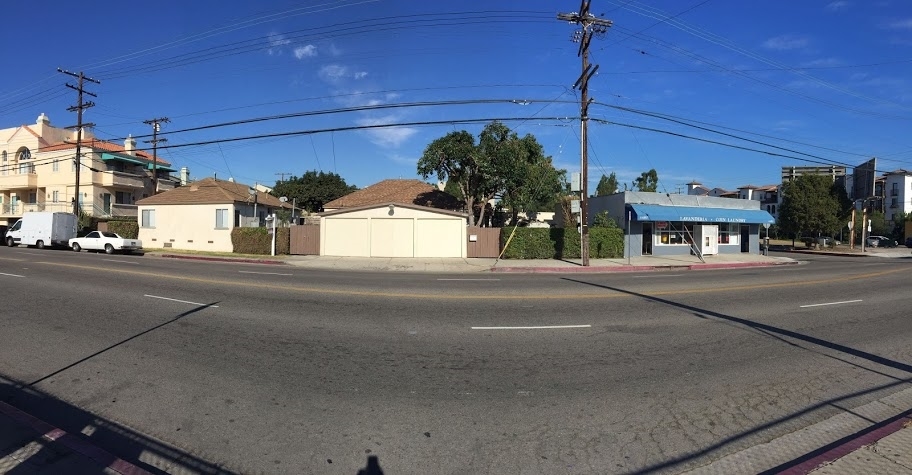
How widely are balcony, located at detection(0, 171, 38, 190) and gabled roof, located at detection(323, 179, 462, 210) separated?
94.1 ft

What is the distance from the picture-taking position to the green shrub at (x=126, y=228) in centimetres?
3616

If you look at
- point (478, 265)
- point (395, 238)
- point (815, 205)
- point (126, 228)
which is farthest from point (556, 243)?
point (126, 228)

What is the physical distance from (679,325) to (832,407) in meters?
3.84

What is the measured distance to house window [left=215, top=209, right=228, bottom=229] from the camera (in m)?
33.1

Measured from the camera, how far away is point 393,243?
2936 cm

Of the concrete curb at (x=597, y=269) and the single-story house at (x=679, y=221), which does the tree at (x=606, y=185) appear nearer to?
the single-story house at (x=679, y=221)

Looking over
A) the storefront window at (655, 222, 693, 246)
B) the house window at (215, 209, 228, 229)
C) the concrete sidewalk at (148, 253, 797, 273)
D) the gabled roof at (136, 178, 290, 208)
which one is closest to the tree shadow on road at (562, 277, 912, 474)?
the concrete sidewalk at (148, 253, 797, 273)

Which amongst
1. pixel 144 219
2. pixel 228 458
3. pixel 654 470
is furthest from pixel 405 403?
pixel 144 219

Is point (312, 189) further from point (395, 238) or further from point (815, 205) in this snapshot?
point (815, 205)

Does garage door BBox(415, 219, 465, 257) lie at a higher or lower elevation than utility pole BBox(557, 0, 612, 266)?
lower

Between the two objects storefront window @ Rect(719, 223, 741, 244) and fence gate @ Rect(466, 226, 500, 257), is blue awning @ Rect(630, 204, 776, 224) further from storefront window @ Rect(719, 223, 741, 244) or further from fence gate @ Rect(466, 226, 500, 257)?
fence gate @ Rect(466, 226, 500, 257)

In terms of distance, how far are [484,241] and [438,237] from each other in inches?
114

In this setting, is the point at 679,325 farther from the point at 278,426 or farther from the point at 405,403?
the point at 278,426

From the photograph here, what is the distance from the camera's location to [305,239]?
30.6 m
